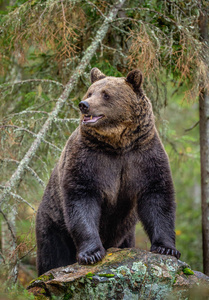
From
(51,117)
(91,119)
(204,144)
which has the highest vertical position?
(91,119)

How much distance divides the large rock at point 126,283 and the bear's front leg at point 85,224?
23 centimetres

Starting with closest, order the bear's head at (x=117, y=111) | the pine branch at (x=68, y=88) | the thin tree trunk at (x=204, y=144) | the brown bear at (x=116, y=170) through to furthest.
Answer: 1. the brown bear at (x=116, y=170)
2. the bear's head at (x=117, y=111)
3. the pine branch at (x=68, y=88)
4. the thin tree trunk at (x=204, y=144)

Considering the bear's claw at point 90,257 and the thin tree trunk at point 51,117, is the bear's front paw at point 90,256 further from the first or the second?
the thin tree trunk at point 51,117

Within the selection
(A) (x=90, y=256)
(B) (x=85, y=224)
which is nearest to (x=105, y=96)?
(B) (x=85, y=224)

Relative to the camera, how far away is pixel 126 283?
3.87m

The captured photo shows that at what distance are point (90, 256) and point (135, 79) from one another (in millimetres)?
2081

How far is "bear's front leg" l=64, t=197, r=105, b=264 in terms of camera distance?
4266 mm

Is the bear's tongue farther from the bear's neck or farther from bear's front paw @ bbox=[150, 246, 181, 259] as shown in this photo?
bear's front paw @ bbox=[150, 246, 181, 259]

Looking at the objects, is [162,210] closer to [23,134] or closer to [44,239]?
[44,239]

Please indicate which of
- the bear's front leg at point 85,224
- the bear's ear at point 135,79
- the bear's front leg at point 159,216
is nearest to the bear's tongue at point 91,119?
the bear's ear at point 135,79

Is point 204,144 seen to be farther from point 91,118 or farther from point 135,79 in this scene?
point 91,118

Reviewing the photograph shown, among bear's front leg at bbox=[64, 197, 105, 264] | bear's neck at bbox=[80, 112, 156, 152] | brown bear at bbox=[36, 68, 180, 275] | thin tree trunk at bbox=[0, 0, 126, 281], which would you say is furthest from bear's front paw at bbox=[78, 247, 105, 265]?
thin tree trunk at bbox=[0, 0, 126, 281]

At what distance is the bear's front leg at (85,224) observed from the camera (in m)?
4.27

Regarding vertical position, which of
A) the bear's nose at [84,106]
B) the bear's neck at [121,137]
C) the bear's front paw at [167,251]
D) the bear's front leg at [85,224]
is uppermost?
the bear's nose at [84,106]
